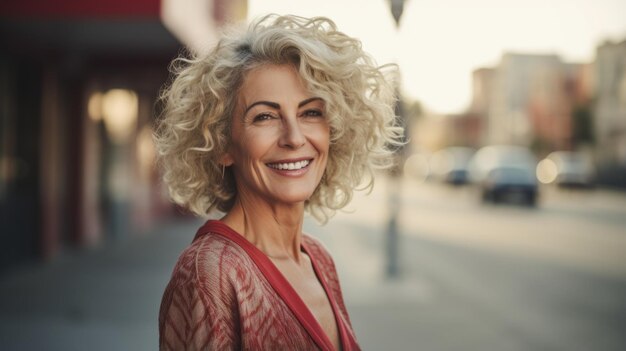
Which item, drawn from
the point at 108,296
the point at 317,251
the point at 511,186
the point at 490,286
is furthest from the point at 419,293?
the point at 511,186

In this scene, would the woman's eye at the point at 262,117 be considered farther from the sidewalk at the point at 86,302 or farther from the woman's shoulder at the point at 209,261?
the sidewalk at the point at 86,302

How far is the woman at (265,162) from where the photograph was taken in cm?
153

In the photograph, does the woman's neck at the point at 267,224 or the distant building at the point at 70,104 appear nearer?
the woman's neck at the point at 267,224

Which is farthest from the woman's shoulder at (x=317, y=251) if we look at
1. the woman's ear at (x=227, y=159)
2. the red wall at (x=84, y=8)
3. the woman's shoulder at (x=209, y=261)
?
the red wall at (x=84, y=8)

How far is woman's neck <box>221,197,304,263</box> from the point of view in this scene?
1.82 meters

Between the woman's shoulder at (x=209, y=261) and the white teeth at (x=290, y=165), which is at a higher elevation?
the white teeth at (x=290, y=165)

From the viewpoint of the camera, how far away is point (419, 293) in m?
8.19

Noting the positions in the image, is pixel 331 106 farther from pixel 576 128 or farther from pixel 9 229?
pixel 576 128

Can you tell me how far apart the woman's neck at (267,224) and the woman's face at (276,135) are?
0.03 meters

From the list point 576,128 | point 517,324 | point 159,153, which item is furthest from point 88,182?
point 576,128

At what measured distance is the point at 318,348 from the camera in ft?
5.33

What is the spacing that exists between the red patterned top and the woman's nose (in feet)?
0.96

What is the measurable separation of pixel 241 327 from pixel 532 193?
23076 mm

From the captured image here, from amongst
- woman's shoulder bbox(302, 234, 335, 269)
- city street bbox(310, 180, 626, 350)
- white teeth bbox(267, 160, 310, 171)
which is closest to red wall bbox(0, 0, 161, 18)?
city street bbox(310, 180, 626, 350)
